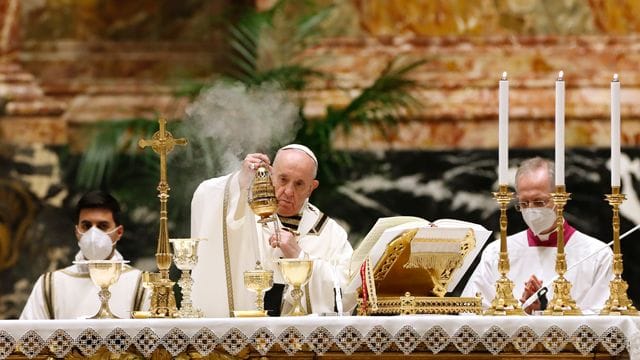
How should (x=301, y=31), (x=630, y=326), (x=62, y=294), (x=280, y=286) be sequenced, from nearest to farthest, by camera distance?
(x=630, y=326)
(x=280, y=286)
(x=62, y=294)
(x=301, y=31)

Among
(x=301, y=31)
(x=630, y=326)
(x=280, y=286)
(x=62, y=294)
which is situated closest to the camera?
(x=630, y=326)

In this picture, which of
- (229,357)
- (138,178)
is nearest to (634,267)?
(138,178)

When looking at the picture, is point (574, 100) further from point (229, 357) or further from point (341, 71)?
point (229, 357)

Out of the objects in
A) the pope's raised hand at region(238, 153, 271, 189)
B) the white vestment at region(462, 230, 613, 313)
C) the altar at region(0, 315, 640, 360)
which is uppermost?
the pope's raised hand at region(238, 153, 271, 189)

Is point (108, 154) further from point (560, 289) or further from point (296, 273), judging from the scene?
point (560, 289)

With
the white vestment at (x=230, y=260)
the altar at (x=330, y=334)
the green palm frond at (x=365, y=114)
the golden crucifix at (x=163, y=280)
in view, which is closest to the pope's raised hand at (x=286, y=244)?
the white vestment at (x=230, y=260)

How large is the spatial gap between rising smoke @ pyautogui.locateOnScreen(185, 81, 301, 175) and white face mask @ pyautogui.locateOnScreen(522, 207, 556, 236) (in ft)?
5.03

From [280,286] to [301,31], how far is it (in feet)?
10.6

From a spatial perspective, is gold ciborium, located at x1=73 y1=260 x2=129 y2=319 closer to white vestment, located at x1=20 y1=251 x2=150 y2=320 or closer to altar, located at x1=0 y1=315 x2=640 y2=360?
altar, located at x1=0 y1=315 x2=640 y2=360

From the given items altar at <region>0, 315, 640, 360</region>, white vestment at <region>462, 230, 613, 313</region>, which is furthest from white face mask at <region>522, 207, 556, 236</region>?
altar at <region>0, 315, 640, 360</region>

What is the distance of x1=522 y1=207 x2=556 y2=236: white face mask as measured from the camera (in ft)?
28.5

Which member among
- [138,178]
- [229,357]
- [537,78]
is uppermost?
[537,78]

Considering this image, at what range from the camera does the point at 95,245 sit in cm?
855

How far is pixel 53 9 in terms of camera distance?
1148 centimetres
